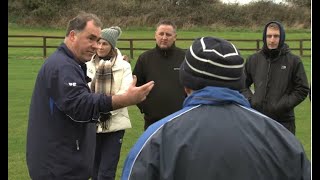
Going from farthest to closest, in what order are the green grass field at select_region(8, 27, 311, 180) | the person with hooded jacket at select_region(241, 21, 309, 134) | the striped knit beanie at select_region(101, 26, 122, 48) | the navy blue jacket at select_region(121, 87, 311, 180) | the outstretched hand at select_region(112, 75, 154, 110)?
1. the green grass field at select_region(8, 27, 311, 180)
2. the striped knit beanie at select_region(101, 26, 122, 48)
3. the person with hooded jacket at select_region(241, 21, 309, 134)
4. the outstretched hand at select_region(112, 75, 154, 110)
5. the navy blue jacket at select_region(121, 87, 311, 180)

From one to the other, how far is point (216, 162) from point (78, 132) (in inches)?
73.1

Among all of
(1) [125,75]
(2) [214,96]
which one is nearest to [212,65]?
(2) [214,96]

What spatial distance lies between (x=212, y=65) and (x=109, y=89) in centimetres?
335

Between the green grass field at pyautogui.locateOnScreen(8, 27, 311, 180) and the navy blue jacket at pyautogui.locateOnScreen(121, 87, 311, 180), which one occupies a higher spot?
the navy blue jacket at pyautogui.locateOnScreen(121, 87, 311, 180)

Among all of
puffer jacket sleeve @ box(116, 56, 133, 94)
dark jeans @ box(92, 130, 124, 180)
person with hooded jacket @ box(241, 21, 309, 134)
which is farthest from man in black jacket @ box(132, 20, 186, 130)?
person with hooded jacket @ box(241, 21, 309, 134)

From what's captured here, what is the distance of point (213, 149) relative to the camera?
1.95 meters

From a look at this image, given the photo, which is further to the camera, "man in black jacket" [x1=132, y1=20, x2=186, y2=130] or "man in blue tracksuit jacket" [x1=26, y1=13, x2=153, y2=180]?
"man in black jacket" [x1=132, y1=20, x2=186, y2=130]

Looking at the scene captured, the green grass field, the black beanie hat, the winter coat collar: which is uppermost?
the black beanie hat

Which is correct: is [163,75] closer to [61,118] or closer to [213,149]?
[61,118]

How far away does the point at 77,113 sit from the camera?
11.3ft

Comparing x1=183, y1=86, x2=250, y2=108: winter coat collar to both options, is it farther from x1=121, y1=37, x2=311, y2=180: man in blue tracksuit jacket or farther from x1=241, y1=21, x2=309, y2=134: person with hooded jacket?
x1=241, y1=21, x2=309, y2=134: person with hooded jacket

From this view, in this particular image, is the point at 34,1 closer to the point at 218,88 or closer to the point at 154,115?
the point at 154,115

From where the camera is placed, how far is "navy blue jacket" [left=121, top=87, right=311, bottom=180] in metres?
1.95
